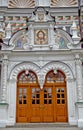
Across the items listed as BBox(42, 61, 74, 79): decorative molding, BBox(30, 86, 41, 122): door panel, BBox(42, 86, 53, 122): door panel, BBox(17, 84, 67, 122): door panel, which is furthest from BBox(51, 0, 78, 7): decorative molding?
BBox(30, 86, 41, 122): door panel

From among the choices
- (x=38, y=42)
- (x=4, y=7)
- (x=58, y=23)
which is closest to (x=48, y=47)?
(x=38, y=42)

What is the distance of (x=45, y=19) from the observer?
13.9m

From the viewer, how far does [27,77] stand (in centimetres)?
1345

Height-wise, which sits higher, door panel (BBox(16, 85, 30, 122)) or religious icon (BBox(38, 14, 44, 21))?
religious icon (BBox(38, 14, 44, 21))

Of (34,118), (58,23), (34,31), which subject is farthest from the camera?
(58,23)

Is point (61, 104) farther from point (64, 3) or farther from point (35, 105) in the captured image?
point (64, 3)

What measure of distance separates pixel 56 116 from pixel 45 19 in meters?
5.64

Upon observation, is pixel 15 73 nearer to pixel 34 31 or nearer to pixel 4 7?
pixel 34 31

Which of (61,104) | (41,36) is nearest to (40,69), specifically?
(41,36)

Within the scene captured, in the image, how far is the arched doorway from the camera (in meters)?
12.9

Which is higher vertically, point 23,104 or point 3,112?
point 23,104

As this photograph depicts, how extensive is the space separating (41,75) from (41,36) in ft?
7.57

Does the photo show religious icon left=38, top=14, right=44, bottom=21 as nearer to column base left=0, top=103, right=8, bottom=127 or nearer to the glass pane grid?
the glass pane grid

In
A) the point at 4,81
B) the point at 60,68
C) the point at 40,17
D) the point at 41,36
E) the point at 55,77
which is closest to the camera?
the point at 4,81
